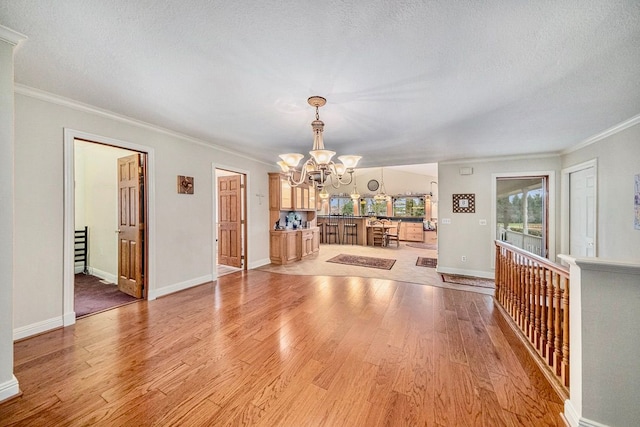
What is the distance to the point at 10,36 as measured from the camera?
158cm

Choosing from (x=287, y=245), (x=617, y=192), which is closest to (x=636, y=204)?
(x=617, y=192)

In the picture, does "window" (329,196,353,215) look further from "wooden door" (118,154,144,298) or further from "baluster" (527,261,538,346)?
"baluster" (527,261,538,346)

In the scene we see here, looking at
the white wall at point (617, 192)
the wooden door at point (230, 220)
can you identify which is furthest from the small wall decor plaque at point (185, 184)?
the white wall at point (617, 192)

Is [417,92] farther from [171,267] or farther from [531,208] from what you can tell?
[531,208]

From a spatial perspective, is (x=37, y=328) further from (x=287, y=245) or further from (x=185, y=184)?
(x=287, y=245)

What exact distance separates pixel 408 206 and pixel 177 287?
947 centimetres

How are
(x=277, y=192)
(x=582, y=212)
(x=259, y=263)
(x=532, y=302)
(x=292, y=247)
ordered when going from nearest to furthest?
(x=532, y=302) → (x=582, y=212) → (x=259, y=263) → (x=277, y=192) → (x=292, y=247)

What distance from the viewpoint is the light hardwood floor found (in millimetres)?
1501

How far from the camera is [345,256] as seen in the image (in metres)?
6.80

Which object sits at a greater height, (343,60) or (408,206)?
(343,60)

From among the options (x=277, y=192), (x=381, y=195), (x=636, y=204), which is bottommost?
(x=636, y=204)

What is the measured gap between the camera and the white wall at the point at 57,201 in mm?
2344

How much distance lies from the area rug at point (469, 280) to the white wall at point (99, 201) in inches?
236

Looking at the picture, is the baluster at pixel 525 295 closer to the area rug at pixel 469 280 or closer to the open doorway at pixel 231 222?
the area rug at pixel 469 280
